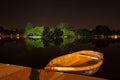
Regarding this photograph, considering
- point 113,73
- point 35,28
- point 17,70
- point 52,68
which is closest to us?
point 17,70

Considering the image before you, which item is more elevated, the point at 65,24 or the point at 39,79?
the point at 65,24

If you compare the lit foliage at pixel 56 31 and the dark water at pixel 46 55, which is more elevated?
the lit foliage at pixel 56 31

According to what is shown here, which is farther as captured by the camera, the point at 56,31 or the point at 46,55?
the point at 56,31

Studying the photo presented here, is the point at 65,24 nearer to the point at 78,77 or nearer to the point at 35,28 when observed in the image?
the point at 35,28

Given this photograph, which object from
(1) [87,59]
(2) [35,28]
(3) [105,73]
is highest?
(2) [35,28]

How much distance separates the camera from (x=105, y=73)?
30.8 feet

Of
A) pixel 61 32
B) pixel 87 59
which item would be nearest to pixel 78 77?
pixel 87 59

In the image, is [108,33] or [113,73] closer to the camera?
[113,73]

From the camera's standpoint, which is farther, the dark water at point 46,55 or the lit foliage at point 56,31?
the lit foliage at point 56,31

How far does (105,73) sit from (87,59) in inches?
48.9

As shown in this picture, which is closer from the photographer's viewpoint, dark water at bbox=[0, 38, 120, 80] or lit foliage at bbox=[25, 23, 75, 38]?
dark water at bbox=[0, 38, 120, 80]

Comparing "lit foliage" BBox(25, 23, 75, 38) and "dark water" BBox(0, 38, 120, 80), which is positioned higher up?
"lit foliage" BBox(25, 23, 75, 38)

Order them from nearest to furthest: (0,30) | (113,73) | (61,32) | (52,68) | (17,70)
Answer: (17,70) < (52,68) < (113,73) < (61,32) < (0,30)

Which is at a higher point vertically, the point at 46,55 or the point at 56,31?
the point at 56,31
